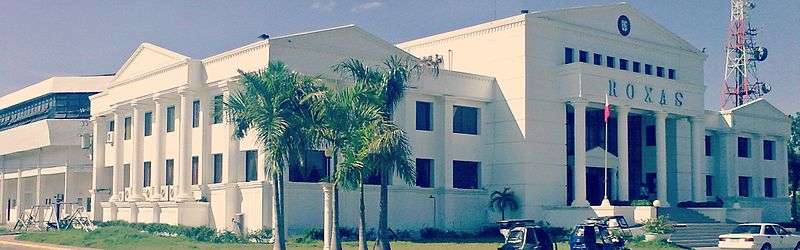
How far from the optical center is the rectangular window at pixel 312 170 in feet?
149

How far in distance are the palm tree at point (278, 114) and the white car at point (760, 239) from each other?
17555mm

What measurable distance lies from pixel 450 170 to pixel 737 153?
25395 millimetres

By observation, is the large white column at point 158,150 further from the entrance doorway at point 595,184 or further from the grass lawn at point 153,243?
the entrance doorway at point 595,184

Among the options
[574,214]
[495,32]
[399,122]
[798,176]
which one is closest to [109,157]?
[399,122]

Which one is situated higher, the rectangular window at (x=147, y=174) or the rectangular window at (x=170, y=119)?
the rectangular window at (x=170, y=119)

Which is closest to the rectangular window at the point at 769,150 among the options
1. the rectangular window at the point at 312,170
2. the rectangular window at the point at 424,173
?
the rectangular window at the point at 424,173

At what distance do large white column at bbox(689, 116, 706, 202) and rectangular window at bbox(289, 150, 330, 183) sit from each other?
24.8 metres

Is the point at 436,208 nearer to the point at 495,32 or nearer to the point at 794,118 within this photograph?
the point at 495,32

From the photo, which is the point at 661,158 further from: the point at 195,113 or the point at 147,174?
the point at 147,174

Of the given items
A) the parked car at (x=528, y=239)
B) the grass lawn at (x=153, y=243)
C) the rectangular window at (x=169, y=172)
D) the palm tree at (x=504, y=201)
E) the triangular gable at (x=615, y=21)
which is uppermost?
the triangular gable at (x=615, y=21)

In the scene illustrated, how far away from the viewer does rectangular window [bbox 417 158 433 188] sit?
5050cm

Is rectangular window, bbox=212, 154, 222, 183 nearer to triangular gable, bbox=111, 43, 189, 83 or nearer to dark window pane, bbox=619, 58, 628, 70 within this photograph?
triangular gable, bbox=111, 43, 189, 83

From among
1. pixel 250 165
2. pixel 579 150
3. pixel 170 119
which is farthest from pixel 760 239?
pixel 170 119

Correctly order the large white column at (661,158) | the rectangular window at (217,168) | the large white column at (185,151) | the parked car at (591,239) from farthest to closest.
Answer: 1. the large white column at (661,158)
2. the large white column at (185,151)
3. the rectangular window at (217,168)
4. the parked car at (591,239)
